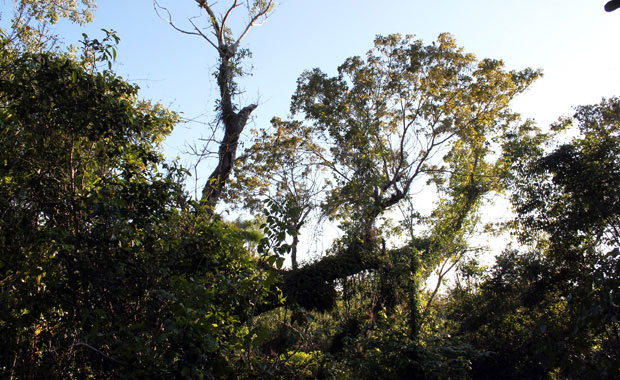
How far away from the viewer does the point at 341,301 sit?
1043 cm

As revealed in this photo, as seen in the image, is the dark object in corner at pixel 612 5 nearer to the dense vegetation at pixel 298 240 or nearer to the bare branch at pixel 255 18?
the dense vegetation at pixel 298 240

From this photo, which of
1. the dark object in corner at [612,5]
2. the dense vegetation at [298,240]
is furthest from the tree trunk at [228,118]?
the dark object in corner at [612,5]

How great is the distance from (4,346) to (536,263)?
9461 mm

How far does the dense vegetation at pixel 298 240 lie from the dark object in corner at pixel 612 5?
74 centimetres

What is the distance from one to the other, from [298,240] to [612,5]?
4246 mm

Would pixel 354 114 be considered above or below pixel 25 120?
above

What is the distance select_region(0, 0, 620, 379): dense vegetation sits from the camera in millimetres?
3068

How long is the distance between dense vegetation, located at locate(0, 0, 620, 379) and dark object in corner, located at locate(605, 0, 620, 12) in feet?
2.44

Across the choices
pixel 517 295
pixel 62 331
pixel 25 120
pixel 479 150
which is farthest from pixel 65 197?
pixel 479 150

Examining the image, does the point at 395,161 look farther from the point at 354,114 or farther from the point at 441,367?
the point at 441,367

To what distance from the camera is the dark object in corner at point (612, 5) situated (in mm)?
1103

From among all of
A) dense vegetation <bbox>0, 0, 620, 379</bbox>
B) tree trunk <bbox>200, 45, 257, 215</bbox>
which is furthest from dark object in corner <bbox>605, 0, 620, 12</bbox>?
tree trunk <bbox>200, 45, 257, 215</bbox>

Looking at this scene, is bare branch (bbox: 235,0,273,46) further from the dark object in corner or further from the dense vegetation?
the dark object in corner

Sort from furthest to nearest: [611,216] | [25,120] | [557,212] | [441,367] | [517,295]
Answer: [517,295]
[557,212]
[611,216]
[441,367]
[25,120]
